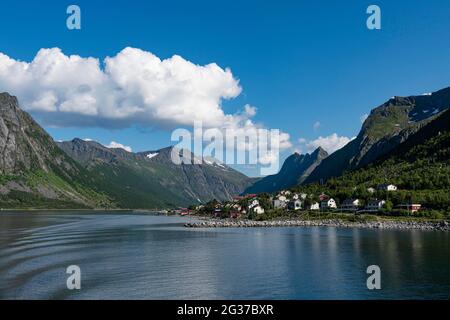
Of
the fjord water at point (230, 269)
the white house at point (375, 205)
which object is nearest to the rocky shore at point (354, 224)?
the white house at point (375, 205)

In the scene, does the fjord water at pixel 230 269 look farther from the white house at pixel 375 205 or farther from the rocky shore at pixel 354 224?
the white house at pixel 375 205

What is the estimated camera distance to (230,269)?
6531 centimetres

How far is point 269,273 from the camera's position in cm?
6159

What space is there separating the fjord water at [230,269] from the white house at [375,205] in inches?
3178

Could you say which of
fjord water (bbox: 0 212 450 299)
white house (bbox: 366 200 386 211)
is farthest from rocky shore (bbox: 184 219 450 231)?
fjord water (bbox: 0 212 450 299)

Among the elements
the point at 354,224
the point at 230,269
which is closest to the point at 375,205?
the point at 354,224

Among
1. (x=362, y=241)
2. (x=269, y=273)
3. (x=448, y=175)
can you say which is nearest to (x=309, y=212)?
(x=448, y=175)

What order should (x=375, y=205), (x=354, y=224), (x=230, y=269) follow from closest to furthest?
(x=230, y=269) → (x=354, y=224) → (x=375, y=205)

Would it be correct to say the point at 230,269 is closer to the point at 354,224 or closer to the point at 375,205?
the point at 354,224

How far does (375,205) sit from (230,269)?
13381 cm
